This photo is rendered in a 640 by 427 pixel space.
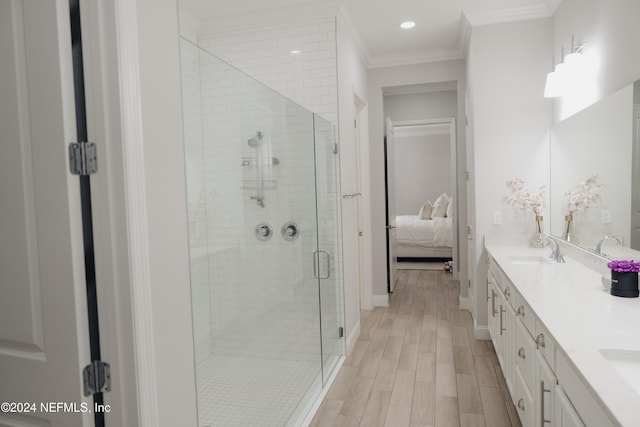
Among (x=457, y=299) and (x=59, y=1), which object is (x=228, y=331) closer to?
(x=59, y=1)

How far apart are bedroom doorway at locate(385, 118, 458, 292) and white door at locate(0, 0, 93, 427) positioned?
269 inches

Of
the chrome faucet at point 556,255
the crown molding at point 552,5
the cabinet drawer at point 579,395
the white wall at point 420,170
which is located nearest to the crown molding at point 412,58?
the crown molding at point 552,5

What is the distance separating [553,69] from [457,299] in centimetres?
296

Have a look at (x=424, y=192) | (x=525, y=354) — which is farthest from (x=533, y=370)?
(x=424, y=192)

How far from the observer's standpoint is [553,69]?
A: 12.1 ft

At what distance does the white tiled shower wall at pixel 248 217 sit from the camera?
76.7 inches

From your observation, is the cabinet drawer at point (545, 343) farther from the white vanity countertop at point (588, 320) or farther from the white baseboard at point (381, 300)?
the white baseboard at point (381, 300)

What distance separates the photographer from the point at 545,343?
175cm

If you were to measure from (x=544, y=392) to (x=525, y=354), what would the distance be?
0.40 m

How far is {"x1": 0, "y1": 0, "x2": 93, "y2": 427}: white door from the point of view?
118cm

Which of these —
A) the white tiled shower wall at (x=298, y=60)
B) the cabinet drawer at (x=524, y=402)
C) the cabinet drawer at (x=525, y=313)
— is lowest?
the cabinet drawer at (x=524, y=402)

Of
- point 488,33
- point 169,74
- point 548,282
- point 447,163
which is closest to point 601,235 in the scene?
point 548,282

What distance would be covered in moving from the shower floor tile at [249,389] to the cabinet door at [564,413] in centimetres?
137

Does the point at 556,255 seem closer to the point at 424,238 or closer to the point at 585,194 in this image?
the point at 585,194
